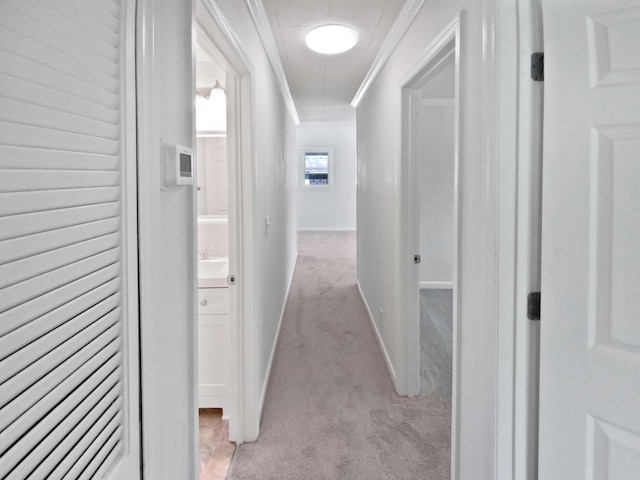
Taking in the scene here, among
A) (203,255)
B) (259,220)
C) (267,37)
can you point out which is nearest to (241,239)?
(259,220)

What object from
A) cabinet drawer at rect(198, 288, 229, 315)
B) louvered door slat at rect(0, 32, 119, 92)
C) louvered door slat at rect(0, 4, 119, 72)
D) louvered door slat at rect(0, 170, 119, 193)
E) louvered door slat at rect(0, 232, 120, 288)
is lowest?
cabinet drawer at rect(198, 288, 229, 315)

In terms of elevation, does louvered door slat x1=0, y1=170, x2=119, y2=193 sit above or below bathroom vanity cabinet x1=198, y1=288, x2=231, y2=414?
above

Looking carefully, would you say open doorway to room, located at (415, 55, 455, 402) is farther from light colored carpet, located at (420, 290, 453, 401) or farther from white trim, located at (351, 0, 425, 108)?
white trim, located at (351, 0, 425, 108)

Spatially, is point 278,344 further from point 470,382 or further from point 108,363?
point 108,363

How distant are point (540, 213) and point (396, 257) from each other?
1417mm

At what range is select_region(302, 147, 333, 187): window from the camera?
32.4 feet

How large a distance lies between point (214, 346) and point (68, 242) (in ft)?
5.76

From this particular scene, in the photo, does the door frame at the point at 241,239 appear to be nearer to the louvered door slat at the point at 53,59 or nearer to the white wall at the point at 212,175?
the white wall at the point at 212,175

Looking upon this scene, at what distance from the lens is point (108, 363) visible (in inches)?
28.8

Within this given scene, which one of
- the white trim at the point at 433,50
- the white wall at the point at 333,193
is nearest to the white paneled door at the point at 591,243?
the white trim at the point at 433,50

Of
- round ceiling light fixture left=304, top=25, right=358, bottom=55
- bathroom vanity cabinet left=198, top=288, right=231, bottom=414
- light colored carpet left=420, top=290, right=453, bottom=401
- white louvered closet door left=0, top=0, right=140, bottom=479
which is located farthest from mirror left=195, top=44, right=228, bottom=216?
white louvered closet door left=0, top=0, right=140, bottom=479

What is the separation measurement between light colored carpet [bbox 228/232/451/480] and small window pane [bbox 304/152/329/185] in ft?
21.6

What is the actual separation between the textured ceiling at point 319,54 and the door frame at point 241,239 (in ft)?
1.99

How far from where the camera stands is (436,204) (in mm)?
5148
